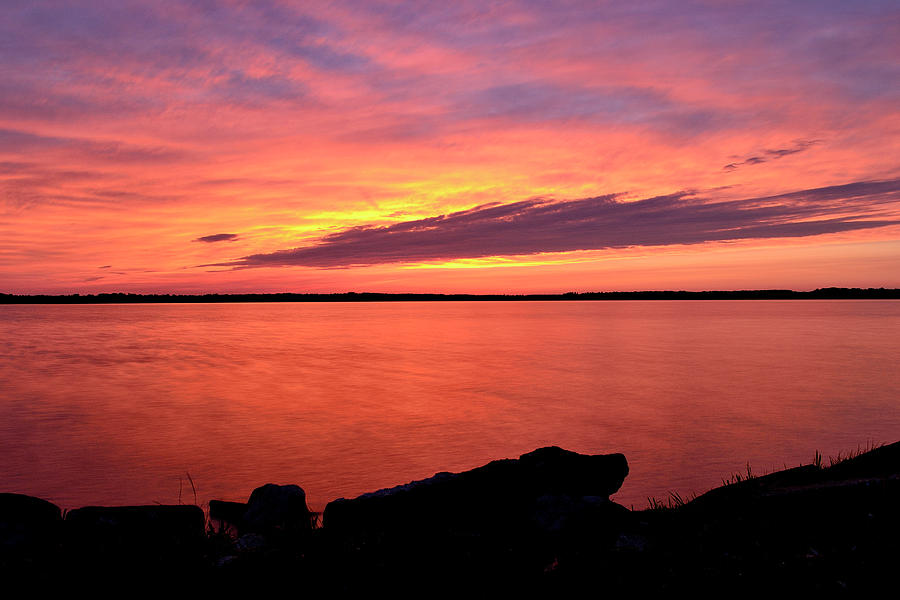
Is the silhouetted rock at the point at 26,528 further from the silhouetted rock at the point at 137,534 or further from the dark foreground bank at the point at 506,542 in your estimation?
the silhouetted rock at the point at 137,534

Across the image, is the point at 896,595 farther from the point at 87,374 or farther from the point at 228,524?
the point at 87,374

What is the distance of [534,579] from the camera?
611cm

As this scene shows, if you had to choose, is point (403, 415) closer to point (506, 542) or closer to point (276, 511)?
point (276, 511)

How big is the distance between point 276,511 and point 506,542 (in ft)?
14.2

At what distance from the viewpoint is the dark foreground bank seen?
234 inches

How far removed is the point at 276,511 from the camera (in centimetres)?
998

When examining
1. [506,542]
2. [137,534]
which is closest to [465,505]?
[506,542]

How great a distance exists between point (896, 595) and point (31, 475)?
17990 millimetres

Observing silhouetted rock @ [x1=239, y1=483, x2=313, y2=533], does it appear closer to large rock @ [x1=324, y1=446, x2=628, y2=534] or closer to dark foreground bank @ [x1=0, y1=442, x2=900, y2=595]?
dark foreground bank @ [x1=0, y1=442, x2=900, y2=595]

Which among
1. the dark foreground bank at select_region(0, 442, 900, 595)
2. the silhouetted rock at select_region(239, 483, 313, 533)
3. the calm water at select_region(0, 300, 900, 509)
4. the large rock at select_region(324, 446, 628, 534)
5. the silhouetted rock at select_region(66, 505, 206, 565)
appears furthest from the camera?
the calm water at select_region(0, 300, 900, 509)

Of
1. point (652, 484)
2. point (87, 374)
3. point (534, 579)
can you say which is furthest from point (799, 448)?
point (87, 374)

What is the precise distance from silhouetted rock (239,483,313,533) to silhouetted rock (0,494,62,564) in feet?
8.53

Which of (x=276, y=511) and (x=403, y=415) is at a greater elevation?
(x=276, y=511)

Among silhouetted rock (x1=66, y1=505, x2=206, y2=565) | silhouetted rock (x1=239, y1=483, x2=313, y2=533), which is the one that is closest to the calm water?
silhouetted rock (x1=239, y1=483, x2=313, y2=533)
